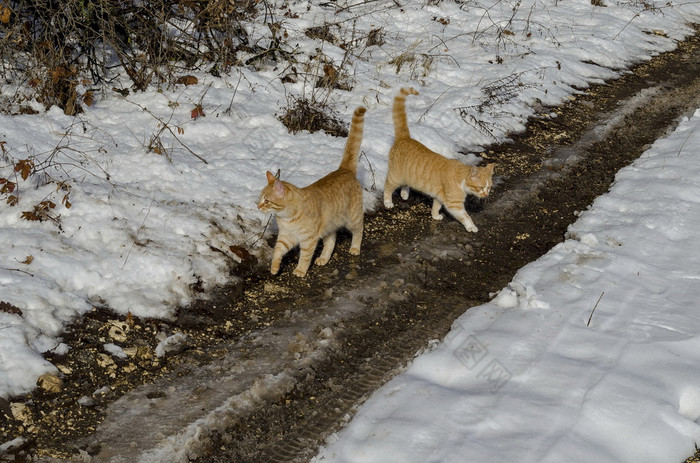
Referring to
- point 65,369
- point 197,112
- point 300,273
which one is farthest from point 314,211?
point 197,112

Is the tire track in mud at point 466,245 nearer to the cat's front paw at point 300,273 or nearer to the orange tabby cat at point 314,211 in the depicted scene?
the orange tabby cat at point 314,211

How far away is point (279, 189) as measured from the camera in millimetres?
4781

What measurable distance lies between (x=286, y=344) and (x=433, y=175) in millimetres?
2648

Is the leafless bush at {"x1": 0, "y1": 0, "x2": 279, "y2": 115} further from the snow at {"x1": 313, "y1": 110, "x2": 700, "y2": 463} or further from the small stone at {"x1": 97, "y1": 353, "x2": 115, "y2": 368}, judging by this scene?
the snow at {"x1": 313, "y1": 110, "x2": 700, "y2": 463}

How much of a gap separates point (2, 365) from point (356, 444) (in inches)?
85.2

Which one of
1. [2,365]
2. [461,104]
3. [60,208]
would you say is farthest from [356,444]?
[461,104]

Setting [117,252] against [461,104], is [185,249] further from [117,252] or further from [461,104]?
[461,104]

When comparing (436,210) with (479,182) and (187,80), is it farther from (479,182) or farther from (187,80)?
(187,80)

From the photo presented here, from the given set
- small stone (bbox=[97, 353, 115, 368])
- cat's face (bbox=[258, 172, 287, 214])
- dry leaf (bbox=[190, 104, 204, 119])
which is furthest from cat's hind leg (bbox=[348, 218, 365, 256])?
dry leaf (bbox=[190, 104, 204, 119])

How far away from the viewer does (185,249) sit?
4941mm

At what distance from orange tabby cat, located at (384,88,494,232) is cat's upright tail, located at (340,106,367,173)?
728 mm

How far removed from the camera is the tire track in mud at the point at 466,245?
3588 mm

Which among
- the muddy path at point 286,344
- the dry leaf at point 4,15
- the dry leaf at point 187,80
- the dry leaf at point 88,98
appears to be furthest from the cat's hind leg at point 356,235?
the dry leaf at point 4,15

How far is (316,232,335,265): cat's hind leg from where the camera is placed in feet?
17.6
